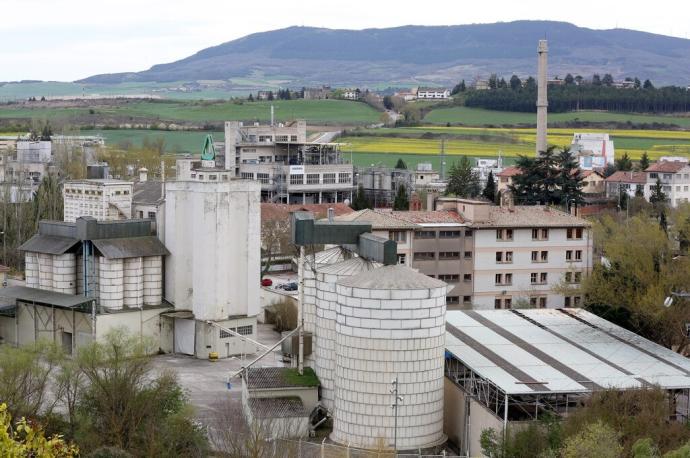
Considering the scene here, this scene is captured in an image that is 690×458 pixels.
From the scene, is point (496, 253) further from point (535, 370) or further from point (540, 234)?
point (535, 370)

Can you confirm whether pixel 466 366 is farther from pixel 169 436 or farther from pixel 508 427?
pixel 169 436

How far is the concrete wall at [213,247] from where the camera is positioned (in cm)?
4559

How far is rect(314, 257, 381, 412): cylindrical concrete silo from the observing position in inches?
1421

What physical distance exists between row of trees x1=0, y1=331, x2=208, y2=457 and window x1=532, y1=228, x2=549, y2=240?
24022 millimetres

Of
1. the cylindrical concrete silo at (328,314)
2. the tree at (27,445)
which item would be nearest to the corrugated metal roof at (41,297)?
the cylindrical concrete silo at (328,314)

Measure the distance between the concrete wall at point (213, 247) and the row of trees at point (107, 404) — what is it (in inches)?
386

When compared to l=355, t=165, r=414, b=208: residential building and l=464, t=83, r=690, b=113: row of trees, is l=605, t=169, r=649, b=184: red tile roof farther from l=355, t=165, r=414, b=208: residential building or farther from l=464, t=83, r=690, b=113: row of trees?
l=464, t=83, r=690, b=113: row of trees

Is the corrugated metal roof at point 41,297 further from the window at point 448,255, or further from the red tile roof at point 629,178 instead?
the red tile roof at point 629,178

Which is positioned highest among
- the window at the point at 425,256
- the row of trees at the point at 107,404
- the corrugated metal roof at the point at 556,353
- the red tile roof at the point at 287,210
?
the red tile roof at the point at 287,210

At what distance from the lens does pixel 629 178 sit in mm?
95625

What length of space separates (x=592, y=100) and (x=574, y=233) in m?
131

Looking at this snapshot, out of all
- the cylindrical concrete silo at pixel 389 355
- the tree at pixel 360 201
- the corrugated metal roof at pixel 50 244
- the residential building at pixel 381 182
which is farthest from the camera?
the residential building at pixel 381 182

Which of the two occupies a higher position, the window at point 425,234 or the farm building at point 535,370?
the window at point 425,234

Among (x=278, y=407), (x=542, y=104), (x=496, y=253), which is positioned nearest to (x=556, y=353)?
(x=278, y=407)
